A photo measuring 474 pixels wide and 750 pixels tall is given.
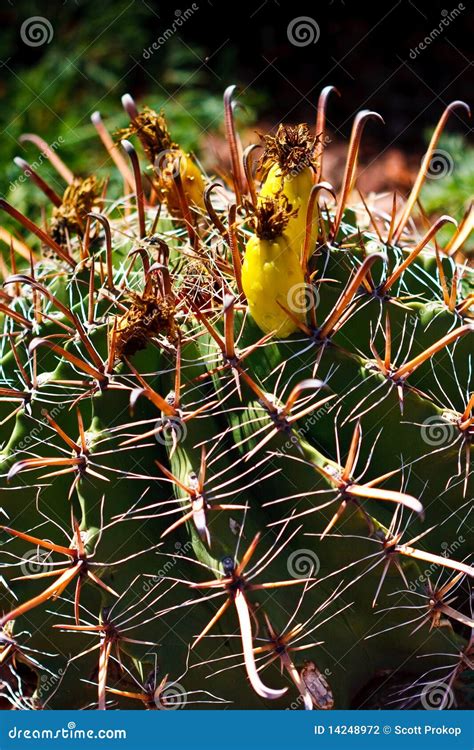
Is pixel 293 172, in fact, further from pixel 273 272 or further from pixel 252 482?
pixel 252 482

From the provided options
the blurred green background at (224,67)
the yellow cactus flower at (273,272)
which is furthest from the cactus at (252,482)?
the blurred green background at (224,67)

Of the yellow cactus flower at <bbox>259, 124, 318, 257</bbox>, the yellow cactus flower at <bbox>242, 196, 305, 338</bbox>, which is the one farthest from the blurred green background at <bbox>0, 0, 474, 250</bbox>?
the yellow cactus flower at <bbox>242, 196, 305, 338</bbox>

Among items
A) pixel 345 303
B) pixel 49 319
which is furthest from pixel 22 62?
pixel 345 303

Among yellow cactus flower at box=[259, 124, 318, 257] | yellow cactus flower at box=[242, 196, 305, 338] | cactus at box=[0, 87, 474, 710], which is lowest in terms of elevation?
cactus at box=[0, 87, 474, 710]

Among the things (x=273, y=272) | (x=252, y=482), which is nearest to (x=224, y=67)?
(x=273, y=272)

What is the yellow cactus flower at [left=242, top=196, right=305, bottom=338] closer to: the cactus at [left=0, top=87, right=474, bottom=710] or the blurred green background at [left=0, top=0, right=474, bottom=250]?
the cactus at [left=0, top=87, right=474, bottom=710]

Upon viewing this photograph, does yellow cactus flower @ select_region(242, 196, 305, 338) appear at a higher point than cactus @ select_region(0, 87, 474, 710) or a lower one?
higher

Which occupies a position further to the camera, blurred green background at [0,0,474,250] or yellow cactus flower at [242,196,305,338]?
blurred green background at [0,0,474,250]

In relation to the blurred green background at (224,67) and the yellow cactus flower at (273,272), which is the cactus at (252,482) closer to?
the yellow cactus flower at (273,272)
